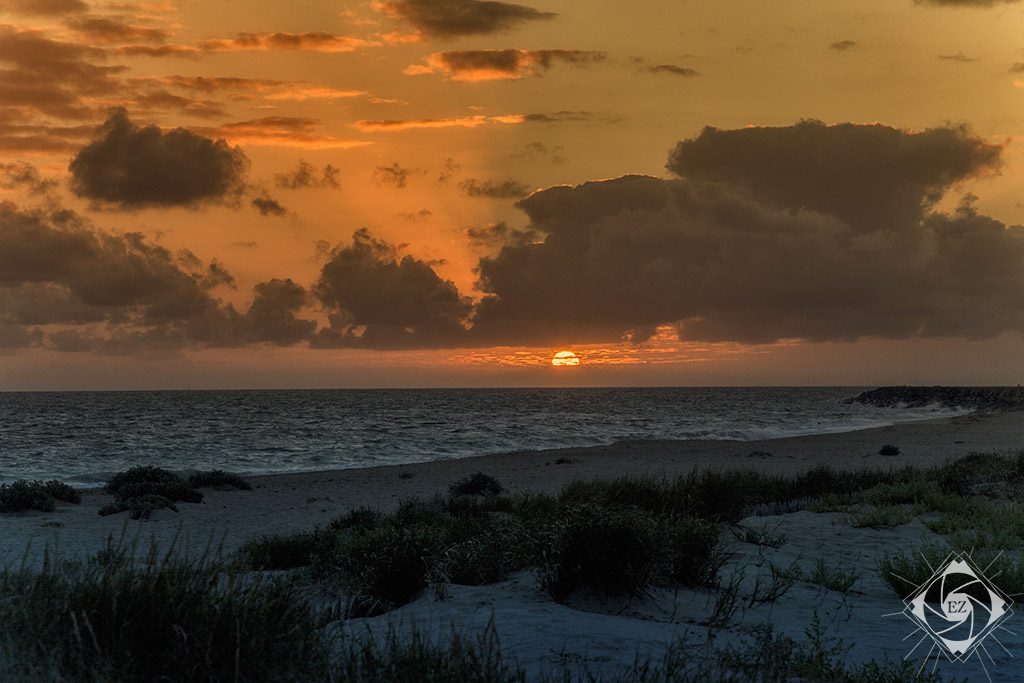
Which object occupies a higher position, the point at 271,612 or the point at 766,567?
the point at 271,612

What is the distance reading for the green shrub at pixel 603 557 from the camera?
9.06m

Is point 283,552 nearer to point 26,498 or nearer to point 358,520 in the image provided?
point 358,520

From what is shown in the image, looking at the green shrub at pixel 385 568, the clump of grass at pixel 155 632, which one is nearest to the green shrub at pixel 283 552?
the green shrub at pixel 385 568

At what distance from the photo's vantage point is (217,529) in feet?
63.8

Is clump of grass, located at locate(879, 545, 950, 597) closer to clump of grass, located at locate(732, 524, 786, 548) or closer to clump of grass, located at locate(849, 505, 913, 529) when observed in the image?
clump of grass, located at locate(732, 524, 786, 548)

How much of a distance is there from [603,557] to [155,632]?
473cm

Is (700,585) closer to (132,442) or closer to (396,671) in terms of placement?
(396,671)

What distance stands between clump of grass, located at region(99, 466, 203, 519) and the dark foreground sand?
1.11ft

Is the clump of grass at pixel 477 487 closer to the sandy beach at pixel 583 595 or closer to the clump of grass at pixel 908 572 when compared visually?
the sandy beach at pixel 583 595

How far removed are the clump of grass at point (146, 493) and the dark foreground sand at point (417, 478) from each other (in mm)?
340

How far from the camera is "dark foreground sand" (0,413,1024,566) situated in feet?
60.3

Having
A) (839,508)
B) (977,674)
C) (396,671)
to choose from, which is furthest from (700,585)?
(839,508)

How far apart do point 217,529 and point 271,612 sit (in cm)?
1435

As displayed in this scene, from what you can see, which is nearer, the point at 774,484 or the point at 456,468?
the point at 774,484
